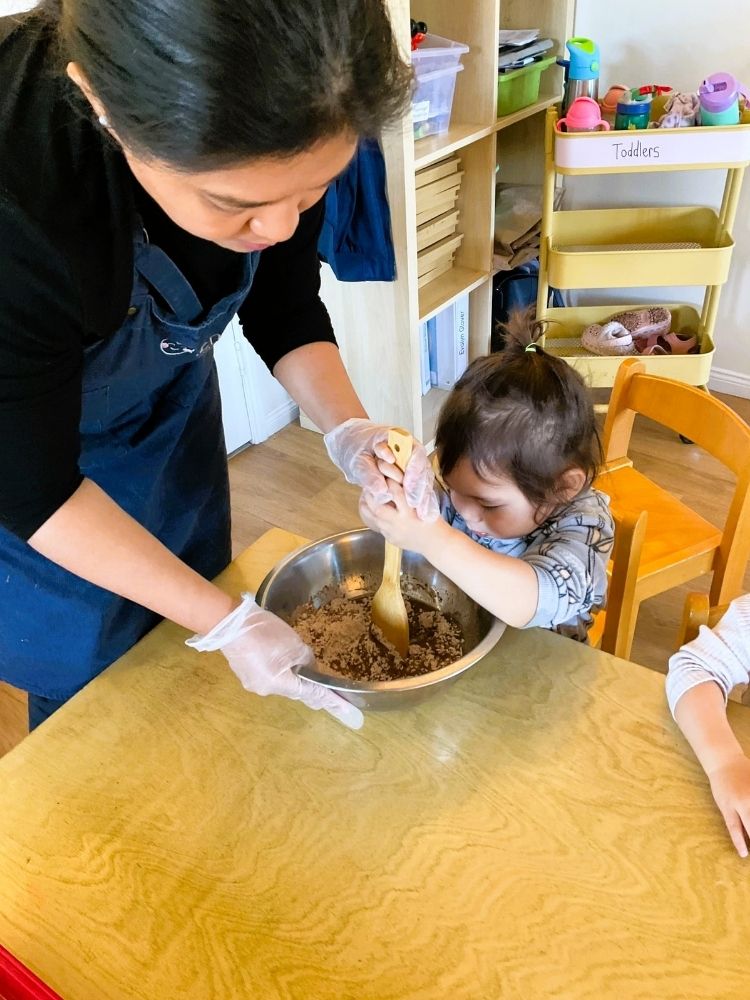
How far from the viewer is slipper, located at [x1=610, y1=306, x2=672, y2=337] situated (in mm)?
2416

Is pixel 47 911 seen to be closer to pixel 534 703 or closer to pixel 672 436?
pixel 534 703

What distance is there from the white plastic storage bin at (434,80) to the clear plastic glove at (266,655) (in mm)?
1593

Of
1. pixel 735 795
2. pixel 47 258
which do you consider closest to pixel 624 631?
pixel 735 795

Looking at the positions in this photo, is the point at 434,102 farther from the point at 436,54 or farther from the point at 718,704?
the point at 718,704

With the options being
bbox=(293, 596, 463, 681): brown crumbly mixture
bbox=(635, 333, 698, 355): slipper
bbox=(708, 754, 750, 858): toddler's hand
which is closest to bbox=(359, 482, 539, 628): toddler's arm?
bbox=(293, 596, 463, 681): brown crumbly mixture

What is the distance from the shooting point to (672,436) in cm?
246

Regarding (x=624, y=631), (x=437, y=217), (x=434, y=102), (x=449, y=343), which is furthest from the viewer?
(x=449, y=343)

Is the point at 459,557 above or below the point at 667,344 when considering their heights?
above

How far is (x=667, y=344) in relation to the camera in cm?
239

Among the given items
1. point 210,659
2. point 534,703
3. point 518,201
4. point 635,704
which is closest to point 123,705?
point 210,659

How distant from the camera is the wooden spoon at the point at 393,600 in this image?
0.83 m

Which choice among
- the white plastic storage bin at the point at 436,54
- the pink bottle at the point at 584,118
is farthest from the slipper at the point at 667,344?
the white plastic storage bin at the point at 436,54

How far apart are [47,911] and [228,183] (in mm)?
607

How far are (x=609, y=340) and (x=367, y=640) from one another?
1.73m
